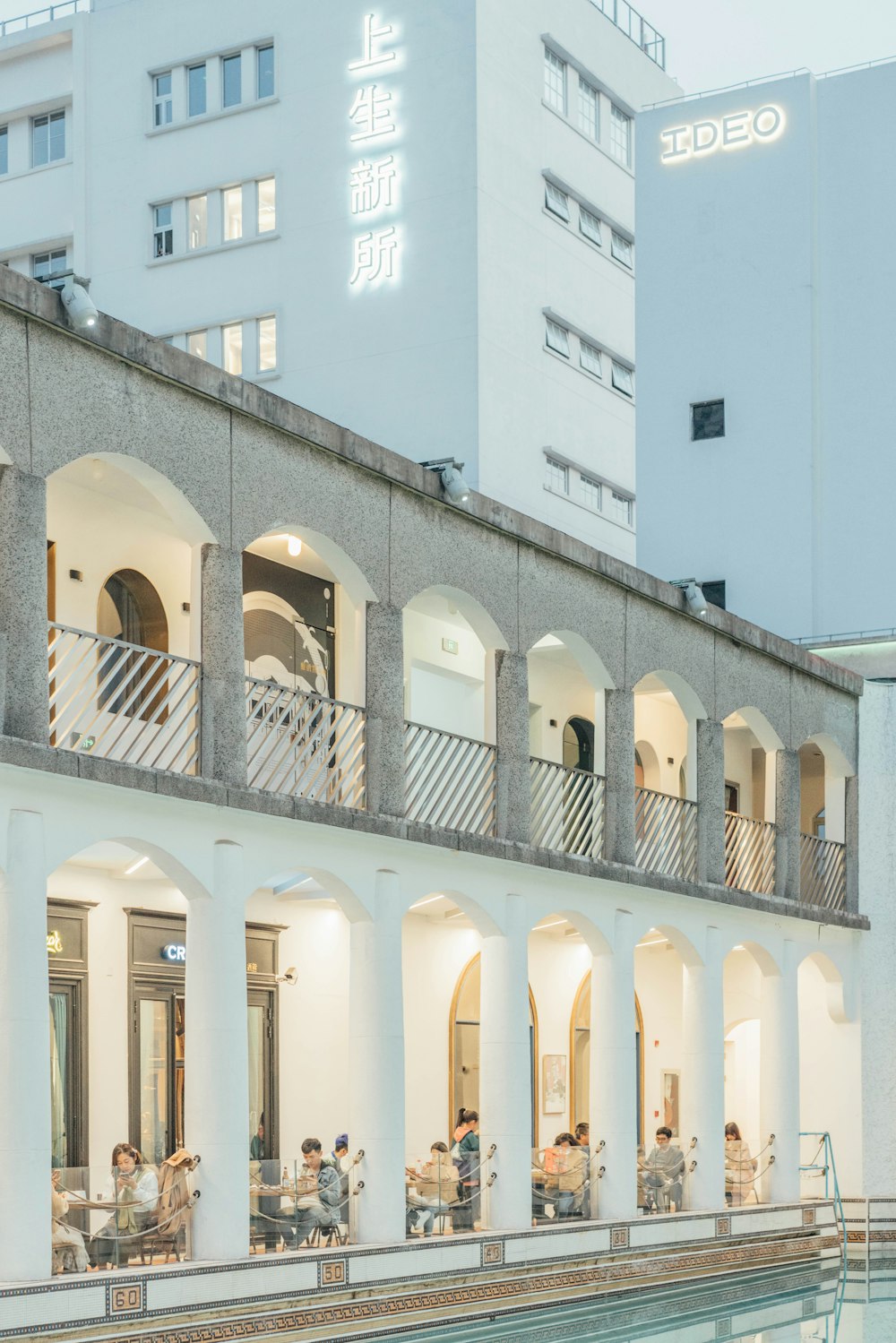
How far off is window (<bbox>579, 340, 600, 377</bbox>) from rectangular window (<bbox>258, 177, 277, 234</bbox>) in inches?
253

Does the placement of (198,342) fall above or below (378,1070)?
above

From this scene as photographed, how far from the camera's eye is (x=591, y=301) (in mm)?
38969

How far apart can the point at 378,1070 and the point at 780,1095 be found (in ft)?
27.3

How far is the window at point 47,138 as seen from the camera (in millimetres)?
39406

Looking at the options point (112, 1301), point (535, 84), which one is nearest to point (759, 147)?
point (535, 84)

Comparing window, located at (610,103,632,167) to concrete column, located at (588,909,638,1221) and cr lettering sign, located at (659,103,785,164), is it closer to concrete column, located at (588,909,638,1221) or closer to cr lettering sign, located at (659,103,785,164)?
cr lettering sign, located at (659,103,785,164)

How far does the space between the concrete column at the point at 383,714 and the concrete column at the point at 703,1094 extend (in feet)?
20.9

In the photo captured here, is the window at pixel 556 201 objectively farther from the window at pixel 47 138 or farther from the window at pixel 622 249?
the window at pixel 47 138

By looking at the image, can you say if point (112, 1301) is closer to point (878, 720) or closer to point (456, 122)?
point (878, 720)

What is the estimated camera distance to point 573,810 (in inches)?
819

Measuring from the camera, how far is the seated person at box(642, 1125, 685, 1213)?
20984 millimetres

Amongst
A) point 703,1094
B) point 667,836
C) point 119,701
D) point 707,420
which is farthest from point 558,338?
point 119,701

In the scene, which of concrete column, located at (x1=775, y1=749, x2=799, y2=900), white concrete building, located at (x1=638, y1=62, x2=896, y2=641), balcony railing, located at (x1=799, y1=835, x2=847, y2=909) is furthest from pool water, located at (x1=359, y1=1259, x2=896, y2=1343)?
white concrete building, located at (x1=638, y1=62, x2=896, y2=641)

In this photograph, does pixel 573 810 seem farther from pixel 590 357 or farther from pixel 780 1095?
pixel 590 357
